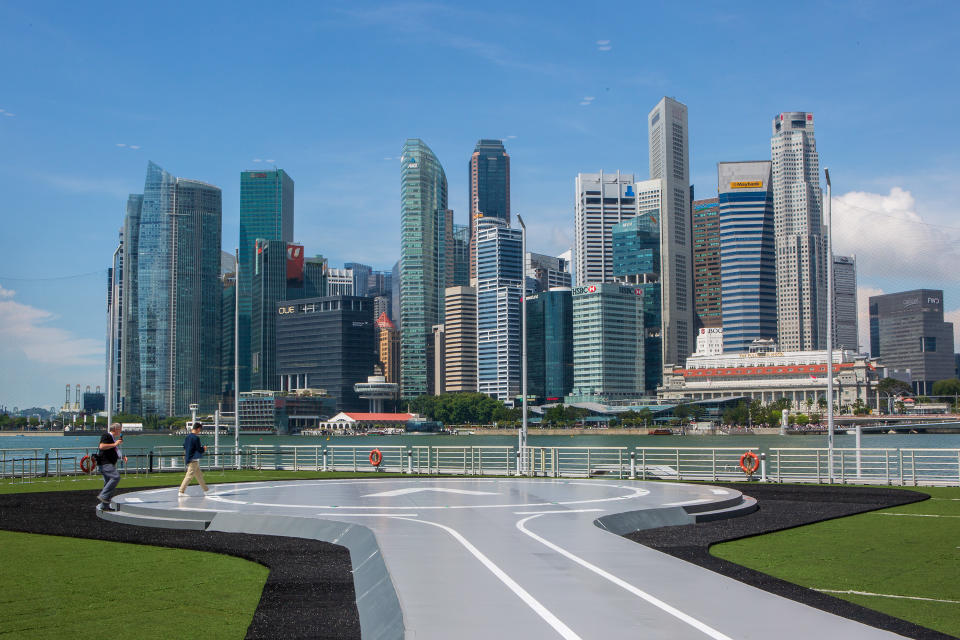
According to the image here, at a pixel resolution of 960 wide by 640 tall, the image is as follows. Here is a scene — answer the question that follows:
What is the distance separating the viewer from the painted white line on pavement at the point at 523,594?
293 inches

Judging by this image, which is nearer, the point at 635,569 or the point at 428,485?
the point at 635,569

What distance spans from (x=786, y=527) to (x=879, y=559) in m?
3.78

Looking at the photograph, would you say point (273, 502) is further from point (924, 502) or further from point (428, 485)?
point (924, 502)

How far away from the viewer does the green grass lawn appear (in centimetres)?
1020

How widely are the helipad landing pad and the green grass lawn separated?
5.87 feet

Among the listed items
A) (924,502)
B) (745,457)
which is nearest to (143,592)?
(924,502)

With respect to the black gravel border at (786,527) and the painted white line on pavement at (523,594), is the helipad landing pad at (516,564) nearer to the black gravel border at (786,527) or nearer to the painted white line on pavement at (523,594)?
the painted white line on pavement at (523,594)

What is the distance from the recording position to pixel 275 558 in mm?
13055

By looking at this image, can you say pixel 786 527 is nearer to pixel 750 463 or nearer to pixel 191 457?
pixel 191 457

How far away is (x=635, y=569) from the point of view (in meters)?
10.7

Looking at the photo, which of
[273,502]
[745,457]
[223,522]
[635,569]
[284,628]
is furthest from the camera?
[745,457]

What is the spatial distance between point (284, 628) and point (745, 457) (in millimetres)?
26171

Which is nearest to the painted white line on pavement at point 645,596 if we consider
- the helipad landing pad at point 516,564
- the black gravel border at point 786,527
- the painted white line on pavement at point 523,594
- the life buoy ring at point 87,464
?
the helipad landing pad at point 516,564

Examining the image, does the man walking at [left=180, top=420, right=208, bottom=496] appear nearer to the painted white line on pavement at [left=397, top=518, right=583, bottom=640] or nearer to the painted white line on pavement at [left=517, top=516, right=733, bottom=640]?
the painted white line on pavement at [left=397, top=518, right=583, bottom=640]
